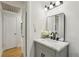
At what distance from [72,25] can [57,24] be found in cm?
46

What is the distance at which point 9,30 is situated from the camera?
13.8 feet

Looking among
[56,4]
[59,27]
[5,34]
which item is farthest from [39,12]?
[5,34]

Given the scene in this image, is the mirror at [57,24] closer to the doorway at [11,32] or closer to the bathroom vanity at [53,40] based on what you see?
the bathroom vanity at [53,40]

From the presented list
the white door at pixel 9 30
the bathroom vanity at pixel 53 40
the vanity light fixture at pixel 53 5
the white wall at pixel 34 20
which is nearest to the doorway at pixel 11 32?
the white door at pixel 9 30

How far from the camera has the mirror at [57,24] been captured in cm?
191

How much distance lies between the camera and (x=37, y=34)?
2.32 m

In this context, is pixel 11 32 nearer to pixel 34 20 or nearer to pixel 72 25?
pixel 34 20

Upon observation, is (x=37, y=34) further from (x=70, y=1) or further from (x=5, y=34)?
(x=5, y=34)

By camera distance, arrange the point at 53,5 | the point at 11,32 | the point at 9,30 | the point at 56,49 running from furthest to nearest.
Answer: the point at 11,32 → the point at 9,30 → the point at 53,5 → the point at 56,49

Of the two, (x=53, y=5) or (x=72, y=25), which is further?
(x=53, y=5)

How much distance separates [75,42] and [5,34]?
10.6 ft

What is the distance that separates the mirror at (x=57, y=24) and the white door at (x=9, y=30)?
2.35 metres

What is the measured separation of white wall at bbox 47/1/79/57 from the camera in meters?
1.56

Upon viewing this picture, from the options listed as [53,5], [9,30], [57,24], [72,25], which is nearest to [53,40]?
[57,24]
